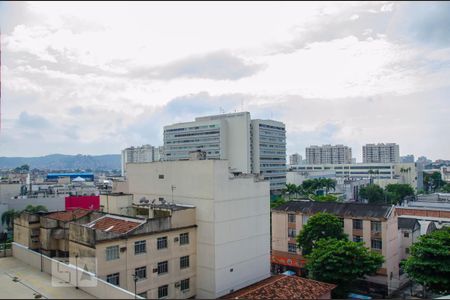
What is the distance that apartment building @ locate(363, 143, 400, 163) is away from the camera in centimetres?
18375

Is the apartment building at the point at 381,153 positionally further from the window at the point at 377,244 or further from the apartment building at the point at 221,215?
the apartment building at the point at 221,215

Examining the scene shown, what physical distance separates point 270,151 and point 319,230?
3308 inches

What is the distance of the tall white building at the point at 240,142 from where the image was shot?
113 meters

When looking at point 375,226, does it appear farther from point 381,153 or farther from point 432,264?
point 381,153

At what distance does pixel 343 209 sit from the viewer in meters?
39.1

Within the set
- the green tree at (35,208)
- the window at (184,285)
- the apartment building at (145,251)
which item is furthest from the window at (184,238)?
the green tree at (35,208)

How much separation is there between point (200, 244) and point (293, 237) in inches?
739

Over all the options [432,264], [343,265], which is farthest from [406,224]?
[343,265]

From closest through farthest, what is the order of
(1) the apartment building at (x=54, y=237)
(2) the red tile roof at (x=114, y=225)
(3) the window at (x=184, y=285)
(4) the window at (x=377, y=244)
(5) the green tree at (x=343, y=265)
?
(2) the red tile roof at (x=114, y=225), (1) the apartment building at (x=54, y=237), (3) the window at (x=184, y=285), (5) the green tree at (x=343, y=265), (4) the window at (x=377, y=244)

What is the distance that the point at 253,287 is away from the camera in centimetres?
2736

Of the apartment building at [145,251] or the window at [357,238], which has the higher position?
the apartment building at [145,251]

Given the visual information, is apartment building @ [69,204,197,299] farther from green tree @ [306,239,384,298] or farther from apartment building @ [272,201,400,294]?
apartment building @ [272,201,400,294]

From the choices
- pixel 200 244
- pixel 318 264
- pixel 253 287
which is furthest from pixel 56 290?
pixel 318 264

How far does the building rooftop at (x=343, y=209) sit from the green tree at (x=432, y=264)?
7032mm
